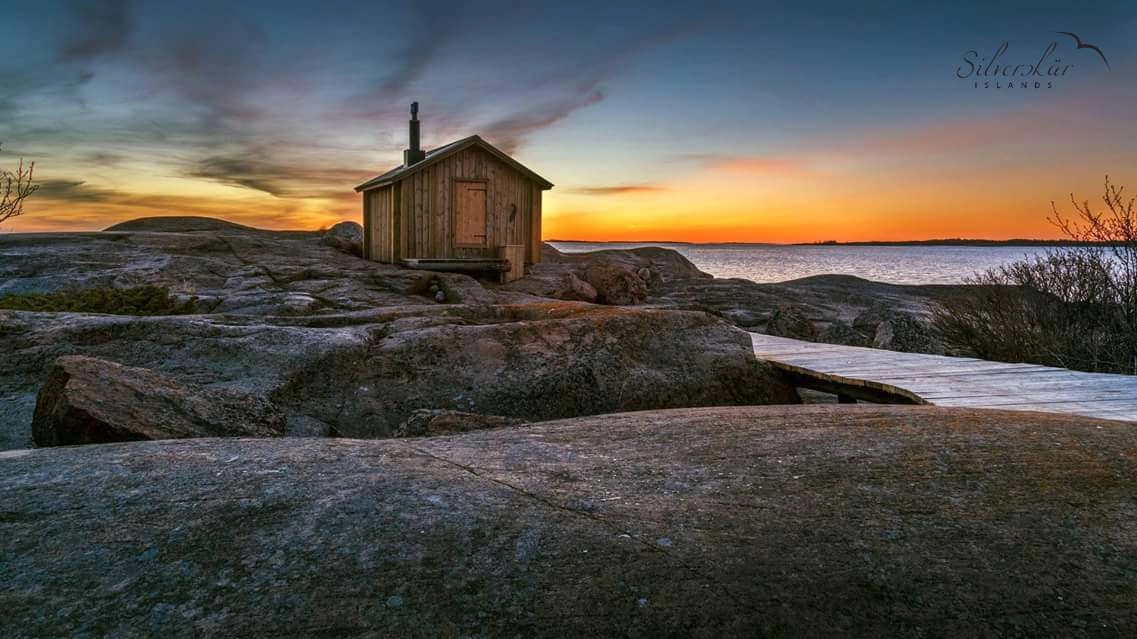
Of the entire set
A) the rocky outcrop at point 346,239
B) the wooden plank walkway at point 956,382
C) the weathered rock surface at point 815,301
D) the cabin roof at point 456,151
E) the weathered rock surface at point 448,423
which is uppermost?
the cabin roof at point 456,151

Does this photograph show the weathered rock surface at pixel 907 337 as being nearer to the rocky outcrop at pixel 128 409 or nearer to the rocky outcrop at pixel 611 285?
the rocky outcrop at pixel 611 285

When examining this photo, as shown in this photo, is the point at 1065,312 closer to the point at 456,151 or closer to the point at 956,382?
the point at 956,382

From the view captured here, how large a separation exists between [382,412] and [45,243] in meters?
19.5

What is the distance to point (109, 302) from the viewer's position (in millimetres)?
11453

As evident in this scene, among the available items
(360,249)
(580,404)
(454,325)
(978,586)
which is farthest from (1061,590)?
(360,249)

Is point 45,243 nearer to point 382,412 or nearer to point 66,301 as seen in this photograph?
point 66,301

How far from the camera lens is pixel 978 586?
2.52m

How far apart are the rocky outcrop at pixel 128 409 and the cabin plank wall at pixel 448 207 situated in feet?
54.6

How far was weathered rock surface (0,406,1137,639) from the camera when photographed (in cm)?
236

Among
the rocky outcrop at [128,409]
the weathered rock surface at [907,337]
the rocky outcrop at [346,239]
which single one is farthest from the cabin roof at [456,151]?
the rocky outcrop at [128,409]

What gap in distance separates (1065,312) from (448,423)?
40.0ft

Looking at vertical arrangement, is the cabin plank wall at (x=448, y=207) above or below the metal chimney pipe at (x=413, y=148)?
below

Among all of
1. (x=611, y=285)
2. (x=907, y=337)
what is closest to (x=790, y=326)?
(x=907, y=337)

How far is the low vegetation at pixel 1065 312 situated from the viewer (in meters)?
11.9
